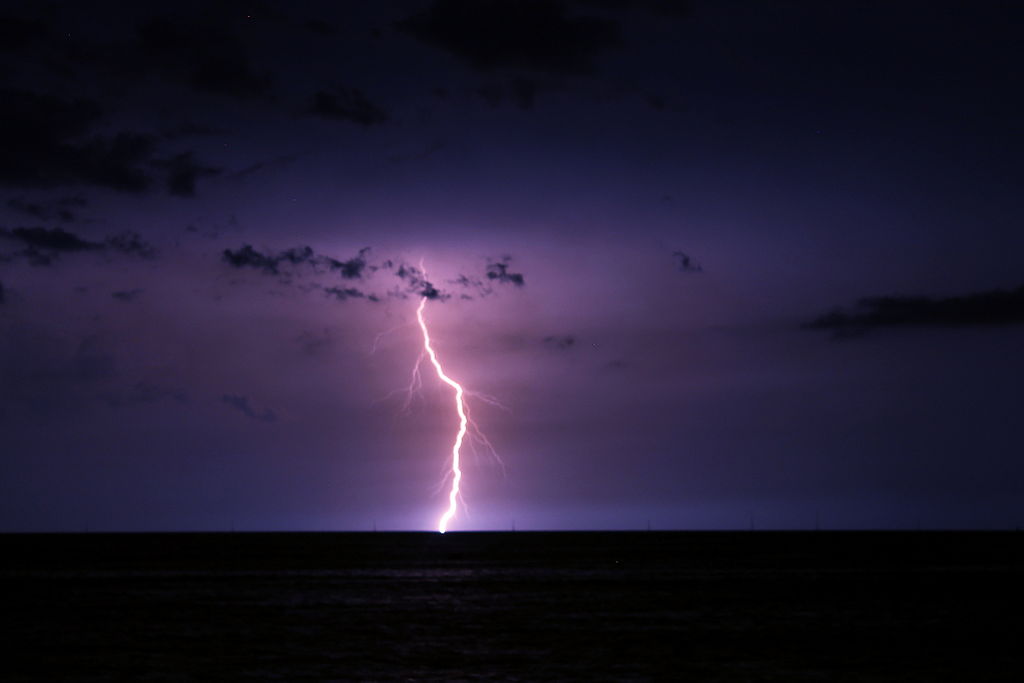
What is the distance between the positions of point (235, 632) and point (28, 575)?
165 feet

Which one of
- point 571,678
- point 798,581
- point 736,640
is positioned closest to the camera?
point 571,678

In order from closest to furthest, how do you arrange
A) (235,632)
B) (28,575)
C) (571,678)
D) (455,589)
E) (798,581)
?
(571,678), (235,632), (455,589), (798,581), (28,575)

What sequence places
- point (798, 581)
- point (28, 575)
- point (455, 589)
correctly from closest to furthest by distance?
point (455, 589), point (798, 581), point (28, 575)

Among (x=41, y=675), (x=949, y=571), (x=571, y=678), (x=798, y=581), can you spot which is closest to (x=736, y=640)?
(x=571, y=678)

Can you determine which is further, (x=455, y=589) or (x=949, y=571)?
(x=949, y=571)

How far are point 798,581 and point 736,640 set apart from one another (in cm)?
3702

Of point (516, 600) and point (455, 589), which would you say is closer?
point (516, 600)

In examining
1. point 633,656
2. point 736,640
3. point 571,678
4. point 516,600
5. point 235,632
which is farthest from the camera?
point 516,600

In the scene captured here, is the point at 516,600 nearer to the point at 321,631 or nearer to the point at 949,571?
the point at 321,631

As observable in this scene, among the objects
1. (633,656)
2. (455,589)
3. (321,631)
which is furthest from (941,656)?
(455,589)

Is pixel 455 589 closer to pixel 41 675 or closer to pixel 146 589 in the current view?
pixel 146 589

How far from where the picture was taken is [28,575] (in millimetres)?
81500

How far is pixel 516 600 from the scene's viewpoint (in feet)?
178

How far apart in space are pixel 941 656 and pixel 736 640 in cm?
642
